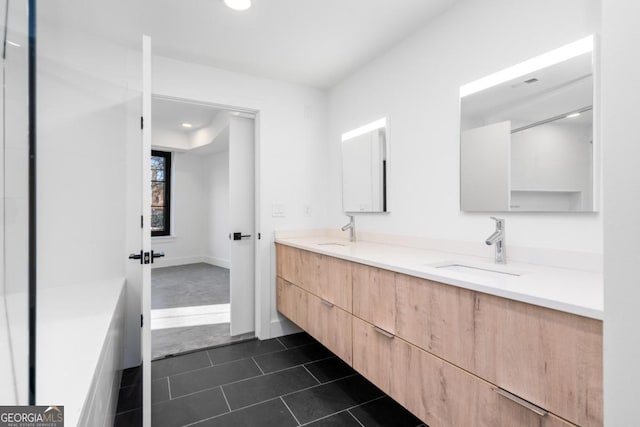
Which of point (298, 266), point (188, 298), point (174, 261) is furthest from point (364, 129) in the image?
point (174, 261)

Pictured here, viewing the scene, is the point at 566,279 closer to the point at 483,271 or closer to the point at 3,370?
the point at 483,271

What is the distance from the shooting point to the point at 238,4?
5.94ft

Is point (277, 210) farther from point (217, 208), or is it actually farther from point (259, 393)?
point (217, 208)

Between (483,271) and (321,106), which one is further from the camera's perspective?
(321,106)

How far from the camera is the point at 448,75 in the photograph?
1.89 metres

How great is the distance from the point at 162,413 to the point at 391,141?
2357 millimetres

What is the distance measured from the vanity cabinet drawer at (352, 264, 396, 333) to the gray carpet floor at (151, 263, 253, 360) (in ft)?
5.19

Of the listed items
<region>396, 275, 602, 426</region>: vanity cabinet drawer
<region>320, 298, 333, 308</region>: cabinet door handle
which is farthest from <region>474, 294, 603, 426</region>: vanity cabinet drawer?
<region>320, 298, 333, 308</region>: cabinet door handle

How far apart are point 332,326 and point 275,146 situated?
5.65 ft

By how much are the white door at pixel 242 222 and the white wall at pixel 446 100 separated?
105 cm

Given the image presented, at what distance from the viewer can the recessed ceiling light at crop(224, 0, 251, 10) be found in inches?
70.2

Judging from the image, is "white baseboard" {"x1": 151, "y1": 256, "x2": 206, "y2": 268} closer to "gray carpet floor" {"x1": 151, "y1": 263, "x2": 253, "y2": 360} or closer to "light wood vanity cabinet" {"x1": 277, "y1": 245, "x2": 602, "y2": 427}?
"gray carpet floor" {"x1": 151, "y1": 263, "x2": 253, "y2": 360}

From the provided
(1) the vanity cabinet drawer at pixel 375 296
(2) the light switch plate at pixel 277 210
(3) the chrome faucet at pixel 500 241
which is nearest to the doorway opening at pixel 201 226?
(2) the light switch plate at pixel 277 210

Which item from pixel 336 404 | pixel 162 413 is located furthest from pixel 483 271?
pixel 162 413
